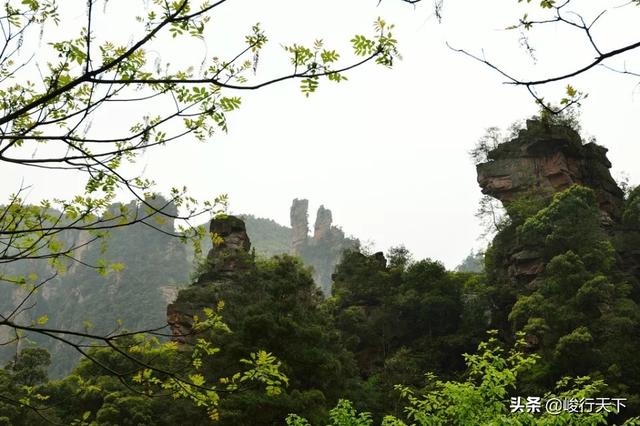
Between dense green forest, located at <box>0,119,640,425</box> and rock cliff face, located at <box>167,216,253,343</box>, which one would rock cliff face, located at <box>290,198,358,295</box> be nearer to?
dense green forest, located at <box>0,119,640,425</box>


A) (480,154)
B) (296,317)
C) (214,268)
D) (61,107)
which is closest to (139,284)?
(214,268)

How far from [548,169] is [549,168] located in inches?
2.7

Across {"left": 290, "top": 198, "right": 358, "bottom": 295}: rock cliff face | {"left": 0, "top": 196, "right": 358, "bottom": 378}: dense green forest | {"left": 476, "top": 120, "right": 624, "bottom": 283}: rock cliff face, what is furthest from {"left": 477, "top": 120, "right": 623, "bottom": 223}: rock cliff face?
{"left": 290, "top": 198, "right": 358, "bottom": 295}: rock cliff face

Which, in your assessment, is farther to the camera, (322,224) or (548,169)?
(322,224)

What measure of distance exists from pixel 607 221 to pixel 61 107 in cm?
2604

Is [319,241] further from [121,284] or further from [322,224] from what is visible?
[121,284]

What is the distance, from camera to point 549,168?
83.6 feet

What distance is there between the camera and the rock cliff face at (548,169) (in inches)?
985

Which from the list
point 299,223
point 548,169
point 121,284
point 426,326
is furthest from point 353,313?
point 299,223

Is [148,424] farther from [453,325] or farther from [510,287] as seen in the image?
[510,287]

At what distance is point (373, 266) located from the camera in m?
26.0

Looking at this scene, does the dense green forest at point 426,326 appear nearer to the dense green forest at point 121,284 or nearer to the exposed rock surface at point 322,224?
the dense green forest at point 121,284

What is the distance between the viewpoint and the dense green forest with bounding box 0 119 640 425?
38.5ft

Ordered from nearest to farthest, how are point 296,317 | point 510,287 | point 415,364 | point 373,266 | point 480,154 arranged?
point 296,317, point 415,364, point 510,287, point 373,266, point 480,154
